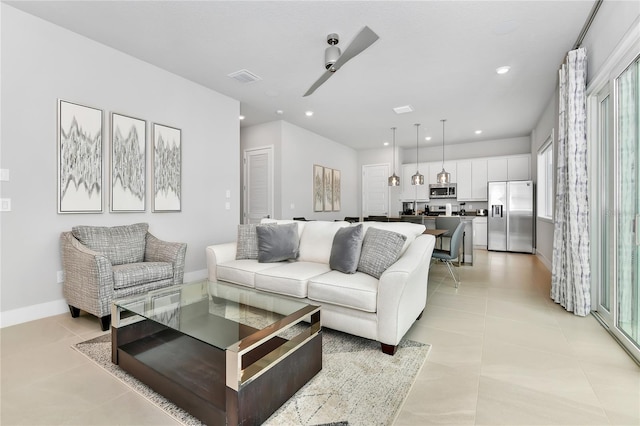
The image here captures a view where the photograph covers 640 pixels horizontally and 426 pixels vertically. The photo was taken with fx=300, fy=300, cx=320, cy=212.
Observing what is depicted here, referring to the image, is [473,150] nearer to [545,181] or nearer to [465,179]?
[465,179]

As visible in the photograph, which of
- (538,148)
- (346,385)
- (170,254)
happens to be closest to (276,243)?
(170,254)

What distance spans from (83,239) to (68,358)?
123 cm

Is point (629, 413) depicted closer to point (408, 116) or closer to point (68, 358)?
point (68, 358)

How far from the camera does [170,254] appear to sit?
3.15 m

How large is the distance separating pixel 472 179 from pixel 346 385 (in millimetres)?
7384

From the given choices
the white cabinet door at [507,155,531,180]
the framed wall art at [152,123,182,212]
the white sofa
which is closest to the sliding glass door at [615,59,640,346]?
the white sofa

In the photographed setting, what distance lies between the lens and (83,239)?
2.92 metres

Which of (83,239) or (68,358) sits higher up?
(83,239)

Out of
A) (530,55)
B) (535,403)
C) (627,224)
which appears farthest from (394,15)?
(535,403)

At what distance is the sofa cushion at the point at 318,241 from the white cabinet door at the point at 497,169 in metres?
5.89

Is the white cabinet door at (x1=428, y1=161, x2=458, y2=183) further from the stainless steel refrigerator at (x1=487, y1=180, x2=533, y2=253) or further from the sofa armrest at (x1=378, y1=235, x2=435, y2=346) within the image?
the sofa armrest at (x1=378, y1=235, x2=435, y2=346)

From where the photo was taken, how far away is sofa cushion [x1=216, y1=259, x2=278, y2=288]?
2938 mm

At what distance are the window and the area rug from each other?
5.18 metres

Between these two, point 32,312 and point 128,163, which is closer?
point 32,312
